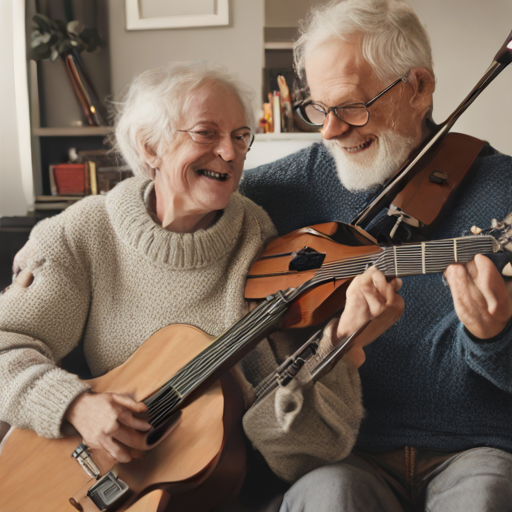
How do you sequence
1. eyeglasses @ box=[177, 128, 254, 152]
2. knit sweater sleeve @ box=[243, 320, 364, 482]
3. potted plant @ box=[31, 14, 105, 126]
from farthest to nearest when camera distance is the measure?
potted plant @ box=[31, 14, 105, 126] < eyeglasses @ box=[177, 128, 254, 152] < knit sweater sleeve @ box=[243, 320, 364, 482]

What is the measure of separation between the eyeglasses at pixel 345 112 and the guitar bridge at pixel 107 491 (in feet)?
2.30

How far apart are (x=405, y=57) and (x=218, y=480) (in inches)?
30.3

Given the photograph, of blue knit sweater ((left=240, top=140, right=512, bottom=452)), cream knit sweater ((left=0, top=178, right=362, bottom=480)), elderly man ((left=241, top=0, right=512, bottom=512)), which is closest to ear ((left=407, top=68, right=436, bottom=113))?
elderly man ((left=241, top=0, right=512, bottom=512))

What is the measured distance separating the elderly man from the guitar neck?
7 cm

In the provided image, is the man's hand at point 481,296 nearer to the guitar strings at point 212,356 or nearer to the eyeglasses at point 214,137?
the guitar strings at point 212,356

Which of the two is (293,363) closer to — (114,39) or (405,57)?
(405,57)

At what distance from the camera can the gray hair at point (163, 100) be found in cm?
101

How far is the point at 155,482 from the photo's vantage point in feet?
2.91

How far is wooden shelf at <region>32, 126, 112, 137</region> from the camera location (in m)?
1.14

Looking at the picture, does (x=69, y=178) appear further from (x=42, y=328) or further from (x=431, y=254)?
(x=431, y=254)

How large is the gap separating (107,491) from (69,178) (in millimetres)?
639

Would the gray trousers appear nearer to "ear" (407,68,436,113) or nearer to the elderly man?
the elderly man

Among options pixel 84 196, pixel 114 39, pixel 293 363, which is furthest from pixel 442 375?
pixel 114 39

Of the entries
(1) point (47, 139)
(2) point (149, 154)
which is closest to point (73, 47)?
(1) point (47, 139)
